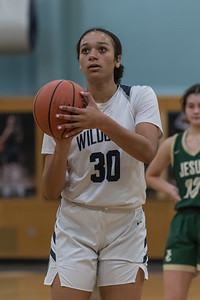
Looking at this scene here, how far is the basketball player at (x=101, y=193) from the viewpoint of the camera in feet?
8.64

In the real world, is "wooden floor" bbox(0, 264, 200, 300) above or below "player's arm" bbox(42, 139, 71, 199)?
below

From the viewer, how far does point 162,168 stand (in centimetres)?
432

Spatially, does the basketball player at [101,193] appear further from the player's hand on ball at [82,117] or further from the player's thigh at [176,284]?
the player's thigh at [176,284]

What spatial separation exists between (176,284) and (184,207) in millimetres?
528

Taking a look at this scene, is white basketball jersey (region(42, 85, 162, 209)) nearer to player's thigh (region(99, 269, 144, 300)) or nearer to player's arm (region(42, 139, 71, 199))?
player's arm (region(42, 139, 71, 199))

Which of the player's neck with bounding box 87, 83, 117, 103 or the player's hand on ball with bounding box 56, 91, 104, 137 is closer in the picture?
the player's hand on ball with bounding box 56, 91, 104, 137

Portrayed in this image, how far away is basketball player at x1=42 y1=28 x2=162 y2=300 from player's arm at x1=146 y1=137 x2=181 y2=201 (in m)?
1.30

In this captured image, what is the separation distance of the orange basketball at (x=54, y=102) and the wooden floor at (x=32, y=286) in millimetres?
3576

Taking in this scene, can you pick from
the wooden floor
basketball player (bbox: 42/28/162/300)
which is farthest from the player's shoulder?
the wooden floor

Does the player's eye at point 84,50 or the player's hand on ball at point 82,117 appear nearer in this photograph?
the player's hand on ball at point 82,117

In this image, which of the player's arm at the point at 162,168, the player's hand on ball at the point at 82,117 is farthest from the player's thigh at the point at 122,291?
the player's arm at the point at 162,168

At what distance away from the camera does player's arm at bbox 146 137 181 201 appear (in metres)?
4.14

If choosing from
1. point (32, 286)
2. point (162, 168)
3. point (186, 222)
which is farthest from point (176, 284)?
point (32, 286)

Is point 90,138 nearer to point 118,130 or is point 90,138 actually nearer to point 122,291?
point 118,130
